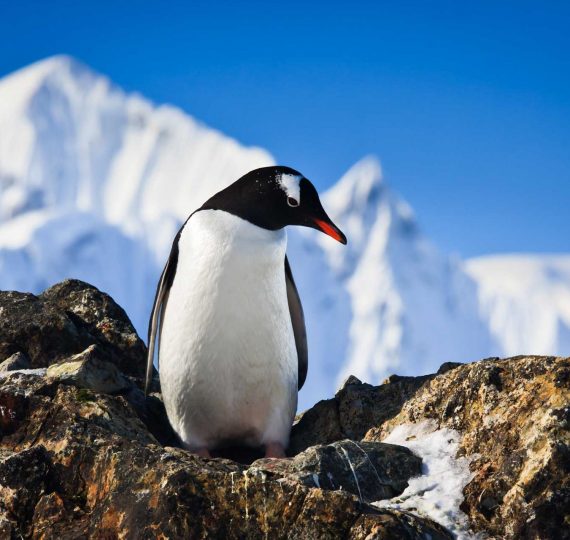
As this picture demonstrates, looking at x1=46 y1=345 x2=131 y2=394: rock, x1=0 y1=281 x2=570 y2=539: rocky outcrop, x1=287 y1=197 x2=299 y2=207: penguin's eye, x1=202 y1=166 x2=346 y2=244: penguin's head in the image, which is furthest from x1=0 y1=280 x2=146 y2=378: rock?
x1=287 y1=197 x2=299 y2=207: penguin's eye

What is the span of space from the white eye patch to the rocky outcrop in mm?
1588

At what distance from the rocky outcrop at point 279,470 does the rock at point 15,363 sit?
397 millimetres

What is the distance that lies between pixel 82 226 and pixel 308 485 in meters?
129

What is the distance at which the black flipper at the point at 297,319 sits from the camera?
7.66 meters

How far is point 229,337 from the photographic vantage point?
682 centimetres

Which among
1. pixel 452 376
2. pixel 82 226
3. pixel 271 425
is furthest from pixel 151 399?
pixel 82 226

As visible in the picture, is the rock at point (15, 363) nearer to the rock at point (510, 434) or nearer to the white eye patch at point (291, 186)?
the white eye patch at point (291, 186)

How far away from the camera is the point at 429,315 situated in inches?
7554

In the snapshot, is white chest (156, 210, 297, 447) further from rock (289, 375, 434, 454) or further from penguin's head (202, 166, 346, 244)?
rock (289, 375, 434, 454)

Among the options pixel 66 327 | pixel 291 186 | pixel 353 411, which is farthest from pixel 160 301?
pixel 353 411

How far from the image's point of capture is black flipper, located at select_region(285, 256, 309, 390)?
25.1ft

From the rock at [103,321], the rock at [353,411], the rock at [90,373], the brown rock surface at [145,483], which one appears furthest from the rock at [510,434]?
the rock at [103,321]

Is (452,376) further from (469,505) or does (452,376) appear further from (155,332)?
(155,332)

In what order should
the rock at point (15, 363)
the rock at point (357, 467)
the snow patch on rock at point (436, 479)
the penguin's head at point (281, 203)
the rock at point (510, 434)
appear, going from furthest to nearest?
the rock at point (15, 363), the penguin's head at point (281, 203), the rock at point (357, 467), the snow patch on rock at point (436, 479), the rock at point (510, 434)
